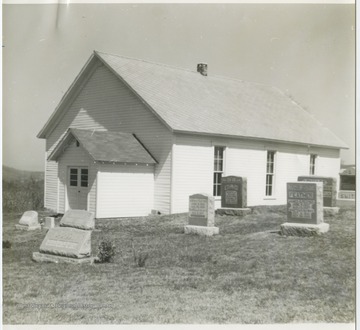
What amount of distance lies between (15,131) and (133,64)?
8965mm

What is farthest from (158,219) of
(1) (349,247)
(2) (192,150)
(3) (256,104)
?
(3) (256,104)

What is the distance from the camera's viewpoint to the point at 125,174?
15.8 metres

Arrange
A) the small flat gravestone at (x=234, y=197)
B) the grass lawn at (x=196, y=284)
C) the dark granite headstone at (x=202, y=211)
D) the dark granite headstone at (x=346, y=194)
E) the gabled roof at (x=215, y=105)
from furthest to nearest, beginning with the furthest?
the dark granite headstone at (x=346, y=194) → the gabled roof at (x=215, y=105) → the small flat gravestone at (x=234, y=197) → the dark granite headstone at (x=202, y=211) → the grass lawn at (x=196, y=284)

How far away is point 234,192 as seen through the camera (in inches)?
617

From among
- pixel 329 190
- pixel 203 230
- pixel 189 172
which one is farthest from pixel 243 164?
pixel 203 230

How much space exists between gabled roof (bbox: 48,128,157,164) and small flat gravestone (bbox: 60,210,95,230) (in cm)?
474

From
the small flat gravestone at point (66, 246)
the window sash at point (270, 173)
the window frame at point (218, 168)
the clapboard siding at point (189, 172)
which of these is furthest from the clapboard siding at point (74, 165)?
the window sash at point (270, 173)

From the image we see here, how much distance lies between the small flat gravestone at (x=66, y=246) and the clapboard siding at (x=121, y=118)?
687 cm

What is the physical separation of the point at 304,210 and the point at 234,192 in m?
4.46

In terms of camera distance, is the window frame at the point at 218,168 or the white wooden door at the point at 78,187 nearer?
the white wooden door at the point at 78,187

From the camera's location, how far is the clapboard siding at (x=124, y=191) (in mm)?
15312

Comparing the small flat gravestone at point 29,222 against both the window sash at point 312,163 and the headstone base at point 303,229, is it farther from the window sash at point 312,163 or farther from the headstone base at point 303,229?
the window sash at point 312,163

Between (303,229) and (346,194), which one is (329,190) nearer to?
(346,194)

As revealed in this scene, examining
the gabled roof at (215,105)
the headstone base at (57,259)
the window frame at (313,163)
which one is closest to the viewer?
the headstone base at (57,259)
